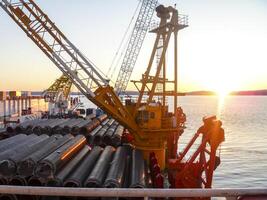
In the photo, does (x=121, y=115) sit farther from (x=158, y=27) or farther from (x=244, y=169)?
(x=244, y=169)

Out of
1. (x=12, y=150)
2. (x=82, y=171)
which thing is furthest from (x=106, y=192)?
(x=12, y=150)

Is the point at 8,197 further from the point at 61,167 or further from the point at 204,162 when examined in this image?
the point at 204,162

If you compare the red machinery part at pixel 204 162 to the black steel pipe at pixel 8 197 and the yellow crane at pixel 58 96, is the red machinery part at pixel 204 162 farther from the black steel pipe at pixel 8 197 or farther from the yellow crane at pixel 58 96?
the yellow crane at pixel 58 96

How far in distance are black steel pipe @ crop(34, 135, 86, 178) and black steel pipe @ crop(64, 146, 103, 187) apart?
773mm

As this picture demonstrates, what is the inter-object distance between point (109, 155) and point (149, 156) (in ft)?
16.2

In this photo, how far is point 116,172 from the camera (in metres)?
16.0

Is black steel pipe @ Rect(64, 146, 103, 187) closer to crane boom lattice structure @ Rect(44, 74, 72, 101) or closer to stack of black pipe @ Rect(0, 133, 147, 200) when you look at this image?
stack of black pipe @ Rect(0, 133, 147, 200)

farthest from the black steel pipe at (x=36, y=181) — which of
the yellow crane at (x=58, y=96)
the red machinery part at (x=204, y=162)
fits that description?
the yellow crane at (x=58, y=96)

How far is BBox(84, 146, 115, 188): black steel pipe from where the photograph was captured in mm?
14180

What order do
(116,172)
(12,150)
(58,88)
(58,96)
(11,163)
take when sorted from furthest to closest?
1. (58,88)
2. (58,96)
3. (12,150)
4. (116,172)
5. (11,163)

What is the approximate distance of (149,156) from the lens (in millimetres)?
24344

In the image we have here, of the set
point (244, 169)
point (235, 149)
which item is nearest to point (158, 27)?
point (244, 169)

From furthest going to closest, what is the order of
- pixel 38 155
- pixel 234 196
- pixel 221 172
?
pixel 221 172 < pixel 38 155 < pixel 234 196

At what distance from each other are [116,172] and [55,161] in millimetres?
3100
